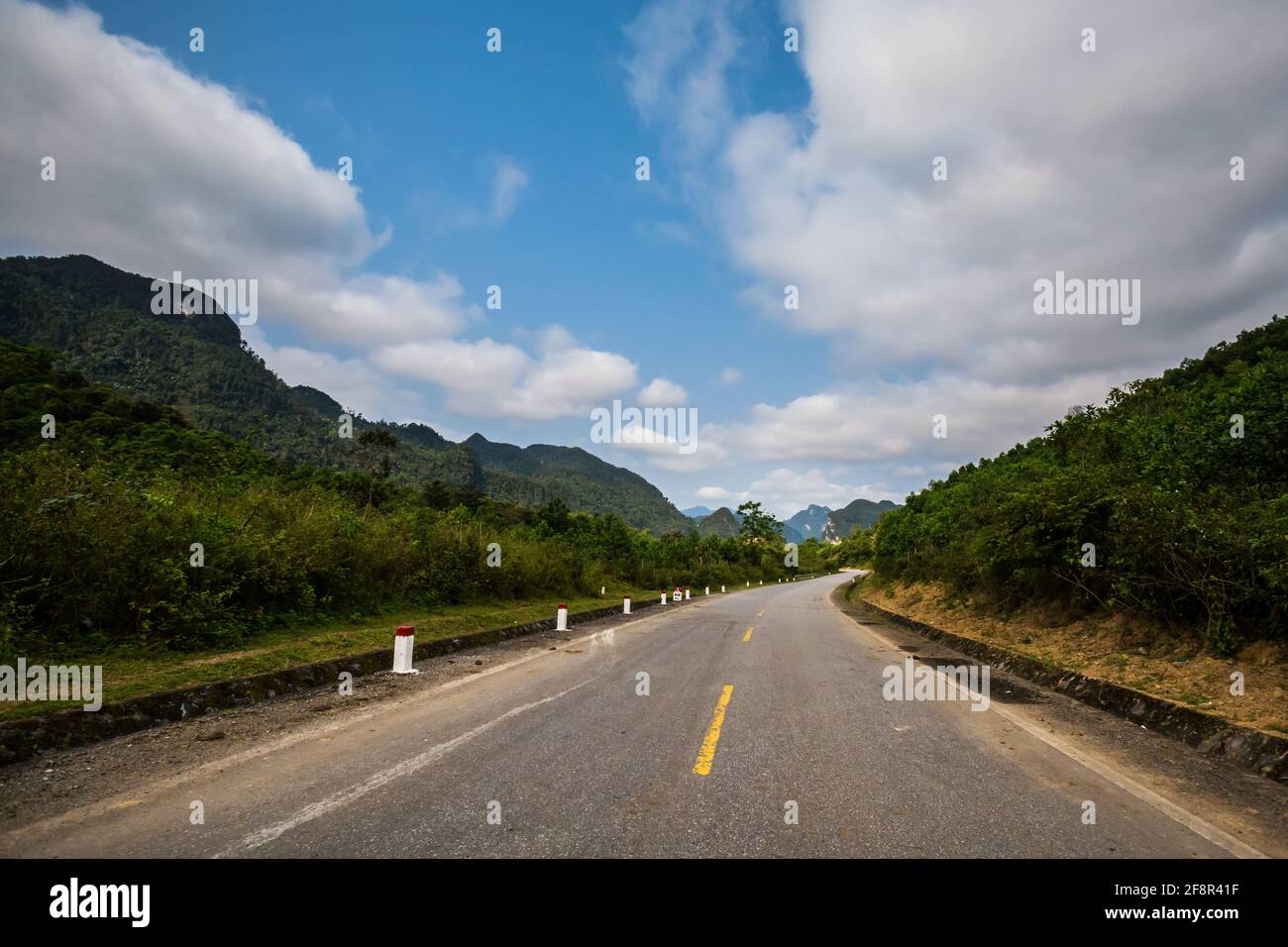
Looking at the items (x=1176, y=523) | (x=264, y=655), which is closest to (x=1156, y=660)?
(x=1176, y=523)

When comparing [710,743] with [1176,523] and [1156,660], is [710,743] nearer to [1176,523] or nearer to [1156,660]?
[1156,660]

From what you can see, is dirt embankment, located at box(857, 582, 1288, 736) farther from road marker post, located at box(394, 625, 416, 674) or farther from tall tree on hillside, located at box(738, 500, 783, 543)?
tall tree on hillside, located at box(738, 500, 783, 543)

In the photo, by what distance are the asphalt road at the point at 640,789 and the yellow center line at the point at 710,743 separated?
26 mm

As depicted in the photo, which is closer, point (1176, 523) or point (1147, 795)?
point (1147, 795)

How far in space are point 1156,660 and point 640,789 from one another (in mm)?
8075

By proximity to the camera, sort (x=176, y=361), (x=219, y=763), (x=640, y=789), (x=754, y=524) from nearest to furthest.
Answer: (x=640, y=789)
(x=219, y=763)
(x=754, y=524)
(x=176, y=361)

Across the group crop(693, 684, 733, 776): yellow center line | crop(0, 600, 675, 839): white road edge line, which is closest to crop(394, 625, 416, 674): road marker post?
crop(0, 600, 675, 839): white road edge line

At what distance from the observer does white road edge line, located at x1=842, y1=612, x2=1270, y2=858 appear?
10.9 feet

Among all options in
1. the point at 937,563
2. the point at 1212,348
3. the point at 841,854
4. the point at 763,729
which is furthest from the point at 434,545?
the point at 1212,348

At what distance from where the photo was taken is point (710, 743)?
4965 mm

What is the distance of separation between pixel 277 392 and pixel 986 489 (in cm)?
12909

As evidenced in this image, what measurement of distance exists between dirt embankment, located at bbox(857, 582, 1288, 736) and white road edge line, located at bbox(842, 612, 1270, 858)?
1.65 m

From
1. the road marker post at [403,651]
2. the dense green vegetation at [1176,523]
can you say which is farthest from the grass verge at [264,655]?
the dense green vegetation at [1176,523]

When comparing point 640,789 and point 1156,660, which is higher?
point 640,789
